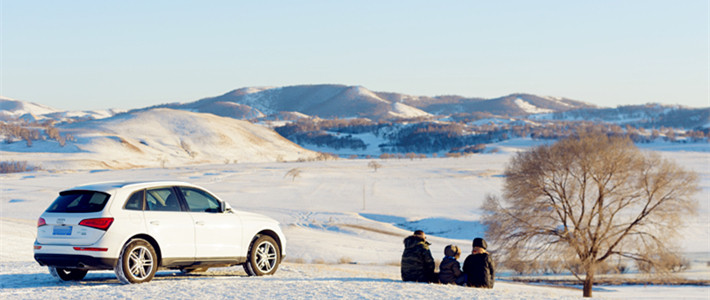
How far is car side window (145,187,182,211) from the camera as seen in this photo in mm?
12281

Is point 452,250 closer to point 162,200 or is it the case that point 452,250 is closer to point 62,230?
point 162,200

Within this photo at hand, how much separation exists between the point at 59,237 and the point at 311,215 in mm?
51508

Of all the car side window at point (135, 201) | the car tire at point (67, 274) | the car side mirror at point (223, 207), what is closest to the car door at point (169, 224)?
the car side window at point (135, 201)

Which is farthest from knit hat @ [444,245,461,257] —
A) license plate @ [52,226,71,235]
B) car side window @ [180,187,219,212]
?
license plate @ [52,226,71,235]

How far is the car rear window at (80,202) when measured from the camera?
1167 cm

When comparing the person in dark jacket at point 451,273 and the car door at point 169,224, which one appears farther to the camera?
the person in dark jacket at point 451,273

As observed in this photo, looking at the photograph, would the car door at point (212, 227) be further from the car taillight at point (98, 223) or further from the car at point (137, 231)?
the car taillight at point (98, 223)

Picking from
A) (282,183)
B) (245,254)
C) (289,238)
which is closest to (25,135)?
(282,183)

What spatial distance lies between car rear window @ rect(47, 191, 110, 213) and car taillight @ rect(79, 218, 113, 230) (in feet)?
0.64

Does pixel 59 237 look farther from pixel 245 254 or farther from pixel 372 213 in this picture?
pixel 372 213

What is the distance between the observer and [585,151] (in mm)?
35312

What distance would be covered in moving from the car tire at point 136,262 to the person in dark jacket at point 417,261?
478 centimetres

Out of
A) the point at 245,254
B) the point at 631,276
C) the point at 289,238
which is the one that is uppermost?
the point at 245,254

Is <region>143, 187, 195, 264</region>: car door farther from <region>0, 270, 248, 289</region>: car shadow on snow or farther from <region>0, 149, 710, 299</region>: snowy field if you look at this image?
<region>0, 270, 248, 289</region>: car shadow on snow
